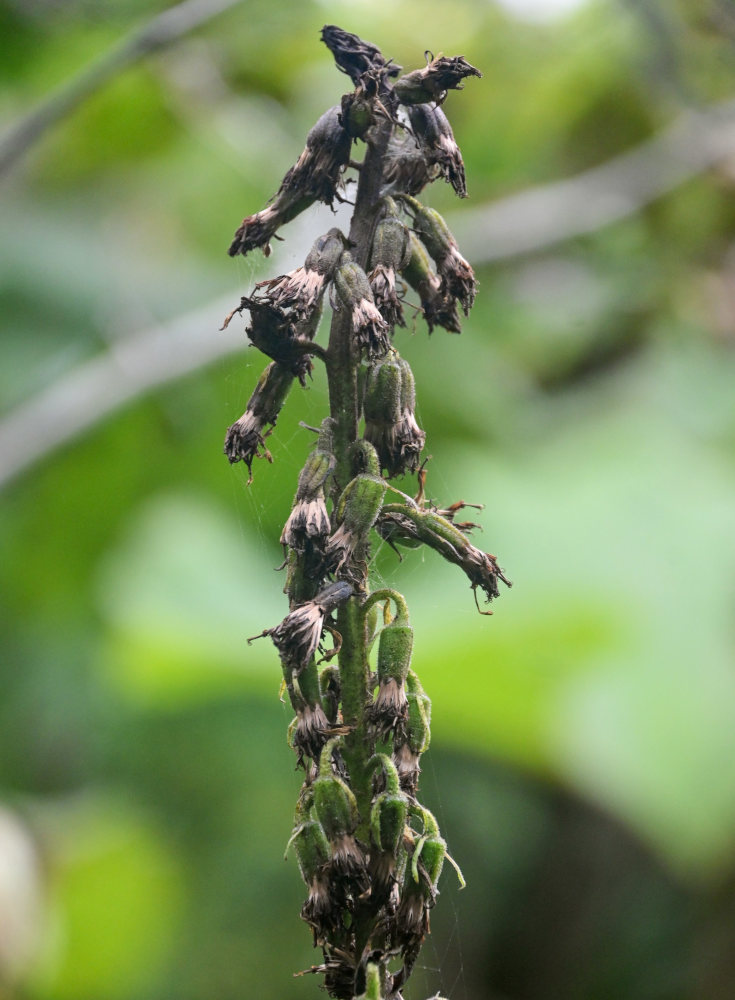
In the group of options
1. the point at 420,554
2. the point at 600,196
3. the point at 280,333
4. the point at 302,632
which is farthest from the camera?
the point at 600,196

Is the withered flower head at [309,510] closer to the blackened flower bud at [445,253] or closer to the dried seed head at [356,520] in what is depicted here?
the dried seed head at [356,520]

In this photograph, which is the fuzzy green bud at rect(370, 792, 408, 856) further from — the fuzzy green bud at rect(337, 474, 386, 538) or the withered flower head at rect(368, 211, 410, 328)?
the withered flower head at rect(368, 211, 410, 328)

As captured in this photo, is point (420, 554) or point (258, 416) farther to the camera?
point (420, 554)

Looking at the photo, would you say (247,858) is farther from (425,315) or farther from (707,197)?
(707,197)

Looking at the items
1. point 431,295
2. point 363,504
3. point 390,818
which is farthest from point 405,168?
point 390,818

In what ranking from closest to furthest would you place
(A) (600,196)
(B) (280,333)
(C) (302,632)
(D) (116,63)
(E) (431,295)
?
1. (C) (302,632)
2. (B) (280,333)
3. (E) (431,295)
4. (D) (116,63)
5. (A) (600,196)

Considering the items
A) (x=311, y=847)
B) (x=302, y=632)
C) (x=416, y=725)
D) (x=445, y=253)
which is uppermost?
(x=445, y=253)

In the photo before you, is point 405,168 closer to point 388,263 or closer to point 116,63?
point 388,263

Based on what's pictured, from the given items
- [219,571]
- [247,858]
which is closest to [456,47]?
[219,571]
